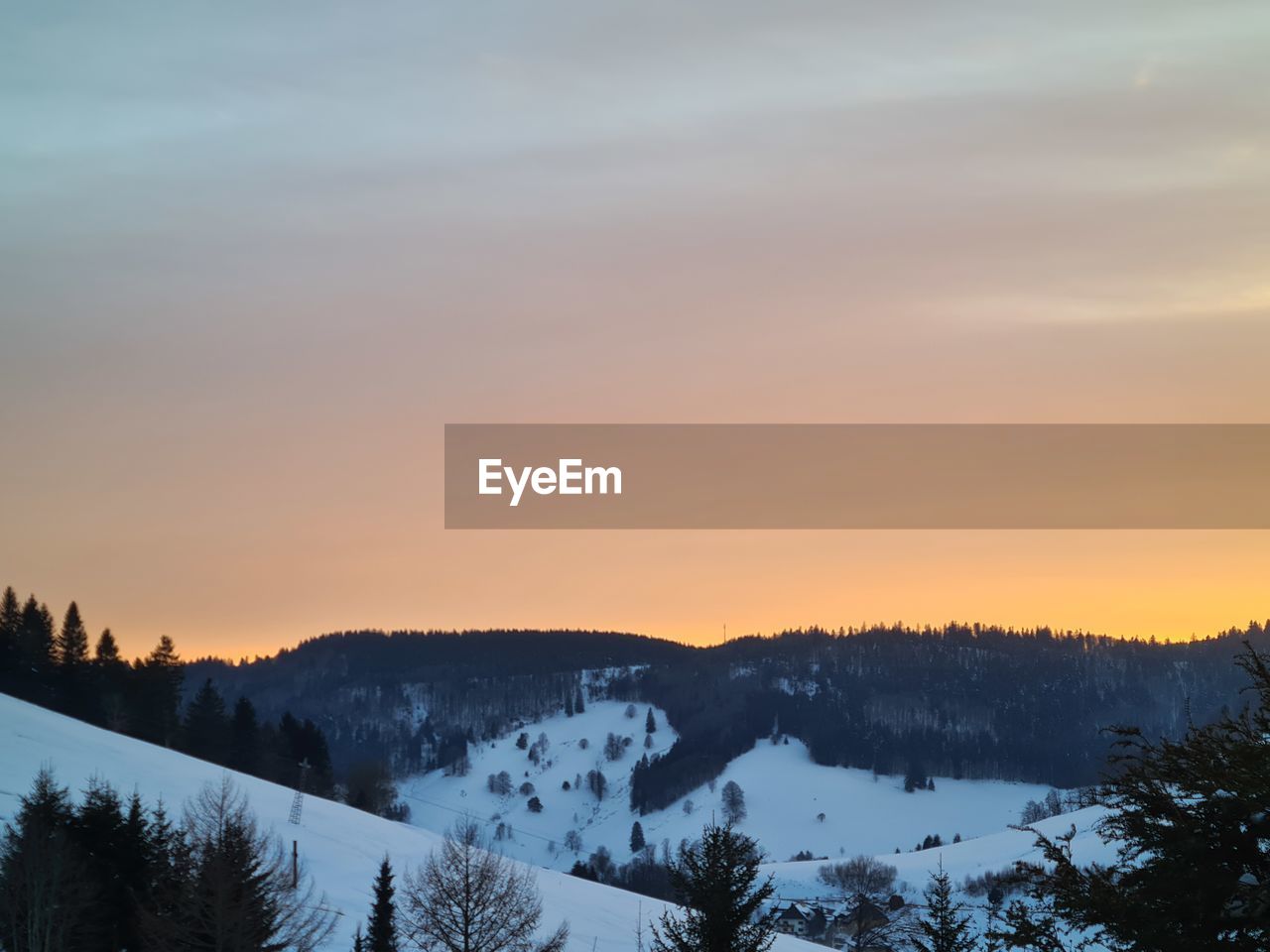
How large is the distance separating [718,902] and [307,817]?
5476 centimetres

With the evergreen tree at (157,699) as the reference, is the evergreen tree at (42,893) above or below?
below

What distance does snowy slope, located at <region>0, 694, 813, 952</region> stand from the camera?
61.2 m

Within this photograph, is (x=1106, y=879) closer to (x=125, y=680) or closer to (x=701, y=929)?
(x=701, y=929)

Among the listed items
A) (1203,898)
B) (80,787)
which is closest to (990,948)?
(1203,898)

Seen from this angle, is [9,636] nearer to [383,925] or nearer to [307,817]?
[307,817]

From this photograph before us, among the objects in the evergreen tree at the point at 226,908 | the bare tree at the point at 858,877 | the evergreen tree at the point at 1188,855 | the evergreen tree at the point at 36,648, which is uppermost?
the evergreen tree at the point at 36,648

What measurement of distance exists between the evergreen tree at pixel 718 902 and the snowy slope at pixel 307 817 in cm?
3324

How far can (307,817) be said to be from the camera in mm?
72125

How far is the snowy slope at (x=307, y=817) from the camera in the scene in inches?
2411

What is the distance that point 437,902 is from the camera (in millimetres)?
42812

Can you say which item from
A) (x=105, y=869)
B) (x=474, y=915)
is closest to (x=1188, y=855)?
(x=474, y=915)

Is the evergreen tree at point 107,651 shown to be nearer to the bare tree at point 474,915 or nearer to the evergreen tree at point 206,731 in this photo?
the evergreen tree at point 206,731

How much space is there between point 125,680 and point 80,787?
4961 centimetres

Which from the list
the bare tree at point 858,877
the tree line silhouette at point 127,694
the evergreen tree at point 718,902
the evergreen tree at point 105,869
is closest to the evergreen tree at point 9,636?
the tree line silhouette at point 127,694
